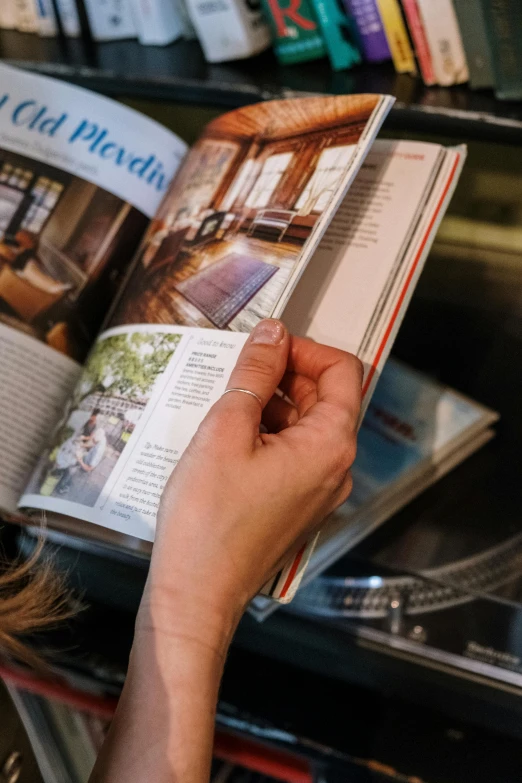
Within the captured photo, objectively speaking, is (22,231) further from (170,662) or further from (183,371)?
(170,662)

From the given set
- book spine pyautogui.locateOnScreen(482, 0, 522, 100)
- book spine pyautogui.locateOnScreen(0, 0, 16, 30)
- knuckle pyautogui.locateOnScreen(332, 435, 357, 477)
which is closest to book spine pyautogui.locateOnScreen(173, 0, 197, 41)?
book spine pyautogui.locateOnScreen(0, 0, 16, 30)

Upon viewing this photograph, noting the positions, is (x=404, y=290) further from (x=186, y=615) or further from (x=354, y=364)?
(x=186, y=615)

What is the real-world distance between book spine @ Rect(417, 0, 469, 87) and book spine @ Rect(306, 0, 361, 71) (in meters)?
0.07

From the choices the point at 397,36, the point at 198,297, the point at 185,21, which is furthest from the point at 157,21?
the point at 198,297

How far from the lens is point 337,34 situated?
604 millimetres

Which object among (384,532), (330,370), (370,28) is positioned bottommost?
(384,532)

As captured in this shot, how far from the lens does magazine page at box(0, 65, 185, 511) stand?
54 centimetres

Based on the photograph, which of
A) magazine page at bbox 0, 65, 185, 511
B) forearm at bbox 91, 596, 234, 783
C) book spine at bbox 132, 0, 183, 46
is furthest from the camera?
book spine at bbox 132, 0, 183, 46

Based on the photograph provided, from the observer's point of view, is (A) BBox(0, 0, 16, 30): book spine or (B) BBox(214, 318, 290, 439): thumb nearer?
(B) BBox(214, 318, 290, 439): thumb

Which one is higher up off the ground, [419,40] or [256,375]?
[419,40]

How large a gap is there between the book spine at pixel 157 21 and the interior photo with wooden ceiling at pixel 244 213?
0.19m

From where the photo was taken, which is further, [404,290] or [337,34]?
[337,34]

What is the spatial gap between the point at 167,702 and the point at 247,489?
0.12 meters

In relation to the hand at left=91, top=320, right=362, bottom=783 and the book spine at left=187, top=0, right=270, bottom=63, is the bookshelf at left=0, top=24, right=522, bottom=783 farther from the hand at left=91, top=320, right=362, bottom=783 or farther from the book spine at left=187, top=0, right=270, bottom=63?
the hand at left=91, top=320, right=362, bottom=783
